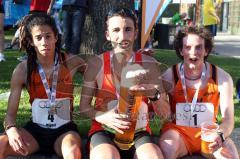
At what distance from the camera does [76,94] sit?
344cm

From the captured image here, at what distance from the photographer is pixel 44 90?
3.40 m

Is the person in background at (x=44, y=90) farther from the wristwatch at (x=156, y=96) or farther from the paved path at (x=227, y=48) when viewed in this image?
the paved path at (x=227, y=48)

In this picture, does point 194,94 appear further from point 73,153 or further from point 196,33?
point 73,153

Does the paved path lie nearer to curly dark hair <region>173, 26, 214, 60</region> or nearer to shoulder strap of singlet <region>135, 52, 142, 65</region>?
curly dark hair <region>173, 26, 214, 60</region>

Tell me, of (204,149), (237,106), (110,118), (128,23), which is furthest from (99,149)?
(237,106)

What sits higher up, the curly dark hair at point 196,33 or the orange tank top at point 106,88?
the curly dark hair at point 196,33

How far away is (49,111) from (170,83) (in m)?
0.86

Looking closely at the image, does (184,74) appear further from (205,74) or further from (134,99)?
(134,99)

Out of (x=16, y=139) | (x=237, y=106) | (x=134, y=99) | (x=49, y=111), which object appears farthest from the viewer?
(x=237, y=106)

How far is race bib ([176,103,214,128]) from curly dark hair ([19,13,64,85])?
3.14 ft

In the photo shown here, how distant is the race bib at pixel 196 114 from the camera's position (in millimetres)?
3344

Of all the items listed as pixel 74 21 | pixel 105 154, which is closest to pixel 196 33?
pixel 105 154

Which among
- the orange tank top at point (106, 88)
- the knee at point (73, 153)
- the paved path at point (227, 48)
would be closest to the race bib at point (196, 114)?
the orange tank top at point (106, 88)

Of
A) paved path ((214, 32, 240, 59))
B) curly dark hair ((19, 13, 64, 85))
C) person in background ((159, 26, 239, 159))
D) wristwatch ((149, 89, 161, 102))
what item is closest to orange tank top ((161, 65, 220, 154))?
person in background ((159, 26, 239, 159))
